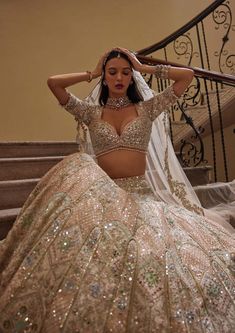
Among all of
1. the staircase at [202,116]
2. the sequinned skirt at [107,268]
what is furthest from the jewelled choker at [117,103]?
the staircase at [202,116]

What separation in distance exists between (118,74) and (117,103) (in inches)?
6.0

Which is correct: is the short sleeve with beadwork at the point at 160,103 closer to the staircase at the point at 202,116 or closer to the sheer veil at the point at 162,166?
the sheer veil at the point at 162,166

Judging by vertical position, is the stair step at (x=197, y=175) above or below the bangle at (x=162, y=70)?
below

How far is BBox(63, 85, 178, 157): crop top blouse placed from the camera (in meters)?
1.77

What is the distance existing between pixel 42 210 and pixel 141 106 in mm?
819

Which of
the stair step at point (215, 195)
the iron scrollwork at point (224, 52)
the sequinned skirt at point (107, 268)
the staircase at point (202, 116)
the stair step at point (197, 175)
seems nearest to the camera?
the sequinned skirt at point (107, 268)

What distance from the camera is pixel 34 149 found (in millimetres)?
3201

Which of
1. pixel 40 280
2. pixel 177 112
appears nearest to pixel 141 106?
pixel 40 280

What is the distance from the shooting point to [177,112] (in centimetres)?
511

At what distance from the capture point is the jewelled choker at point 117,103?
1889 millimetres

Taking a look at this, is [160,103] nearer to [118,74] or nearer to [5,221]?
[118,74]

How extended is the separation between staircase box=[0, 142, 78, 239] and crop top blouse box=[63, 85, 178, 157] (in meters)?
0.62

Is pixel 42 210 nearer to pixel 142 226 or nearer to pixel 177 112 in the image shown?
pixel 142 226

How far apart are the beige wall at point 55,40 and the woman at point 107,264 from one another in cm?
361
